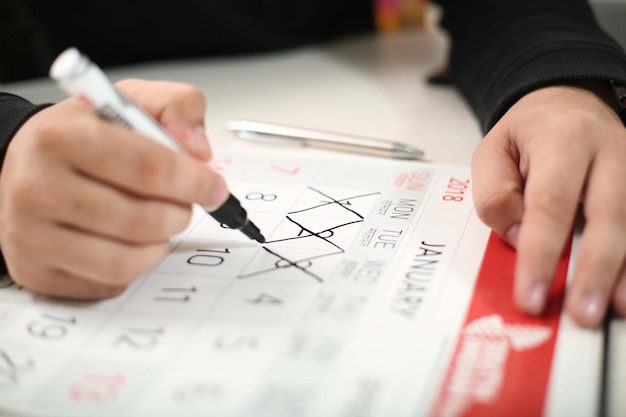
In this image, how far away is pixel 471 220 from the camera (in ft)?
1.37

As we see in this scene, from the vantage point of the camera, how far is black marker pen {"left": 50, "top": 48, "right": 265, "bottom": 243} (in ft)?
0.98

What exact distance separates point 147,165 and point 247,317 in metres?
0.09

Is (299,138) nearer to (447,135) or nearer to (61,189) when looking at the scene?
(447,135)

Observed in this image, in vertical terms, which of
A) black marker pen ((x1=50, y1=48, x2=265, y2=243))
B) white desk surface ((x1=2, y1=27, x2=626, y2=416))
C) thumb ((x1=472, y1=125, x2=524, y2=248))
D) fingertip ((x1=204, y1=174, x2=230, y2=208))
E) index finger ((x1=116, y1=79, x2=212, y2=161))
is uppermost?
black marker pen ((x1=50, y1=48, x2=265, y2=243))

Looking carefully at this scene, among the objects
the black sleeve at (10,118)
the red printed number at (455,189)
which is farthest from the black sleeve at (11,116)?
the red printed number at (455,189)

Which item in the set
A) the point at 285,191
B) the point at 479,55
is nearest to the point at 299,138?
the point at 285,191

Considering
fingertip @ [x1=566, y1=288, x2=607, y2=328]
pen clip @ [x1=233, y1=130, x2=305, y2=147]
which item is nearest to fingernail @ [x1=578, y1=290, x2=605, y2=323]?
fingertip @ [x1=566, y1=288, x2=607, y2=328]

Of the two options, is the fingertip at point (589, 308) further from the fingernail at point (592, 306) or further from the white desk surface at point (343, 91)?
the white desk surface at point (343, 91)

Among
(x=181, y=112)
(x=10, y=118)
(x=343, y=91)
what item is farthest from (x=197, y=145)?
(x=343, y=91)

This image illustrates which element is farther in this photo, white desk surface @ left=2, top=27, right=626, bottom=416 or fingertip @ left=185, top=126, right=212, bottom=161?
white desk surface @ left=2, top=27, right=626, bottom=416

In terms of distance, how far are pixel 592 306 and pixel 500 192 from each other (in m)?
0.09

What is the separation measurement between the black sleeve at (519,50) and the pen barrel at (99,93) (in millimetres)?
269

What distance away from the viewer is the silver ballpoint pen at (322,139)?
530mm

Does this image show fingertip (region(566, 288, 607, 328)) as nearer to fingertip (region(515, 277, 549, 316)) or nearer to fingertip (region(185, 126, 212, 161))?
fingertip (region(515, 277, 549, 316))
